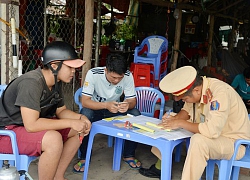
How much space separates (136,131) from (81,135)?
505 mm

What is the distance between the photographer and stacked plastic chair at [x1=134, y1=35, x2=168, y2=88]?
5.81 metres

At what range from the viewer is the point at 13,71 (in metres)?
3.21

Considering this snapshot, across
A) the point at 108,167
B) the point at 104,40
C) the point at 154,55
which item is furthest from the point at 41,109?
the point at 104,40

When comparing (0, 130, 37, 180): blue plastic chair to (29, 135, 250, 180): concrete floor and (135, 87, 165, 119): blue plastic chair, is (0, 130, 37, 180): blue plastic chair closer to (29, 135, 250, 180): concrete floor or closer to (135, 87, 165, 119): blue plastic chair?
(29, 135, 250, 180): concrete floor

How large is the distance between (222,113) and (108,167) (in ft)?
5.12

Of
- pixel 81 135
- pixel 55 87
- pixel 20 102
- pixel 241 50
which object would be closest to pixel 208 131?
pixel 81 135

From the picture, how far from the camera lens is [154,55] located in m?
6.02

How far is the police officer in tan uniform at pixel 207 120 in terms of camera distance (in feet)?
7.62

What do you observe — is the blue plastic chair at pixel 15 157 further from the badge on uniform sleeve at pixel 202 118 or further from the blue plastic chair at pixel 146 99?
the blue plastic chair at pixel 146 99

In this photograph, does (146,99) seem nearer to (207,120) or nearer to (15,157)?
(207,120)

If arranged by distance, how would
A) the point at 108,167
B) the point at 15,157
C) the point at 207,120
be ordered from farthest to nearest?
the point at 108,167, the point at 207,120, the point at 15,157

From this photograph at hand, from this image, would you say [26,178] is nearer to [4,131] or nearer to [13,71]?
[4,131]

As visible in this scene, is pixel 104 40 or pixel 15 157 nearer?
pixel 15 157

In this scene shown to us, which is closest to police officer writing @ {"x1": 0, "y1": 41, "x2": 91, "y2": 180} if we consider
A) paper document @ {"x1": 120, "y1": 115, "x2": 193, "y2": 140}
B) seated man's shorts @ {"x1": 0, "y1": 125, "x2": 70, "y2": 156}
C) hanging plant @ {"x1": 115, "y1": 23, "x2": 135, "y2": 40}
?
seated man's shorts @ {"x1": 0, "y1": 125, "x2": 70, "y2": 156}
